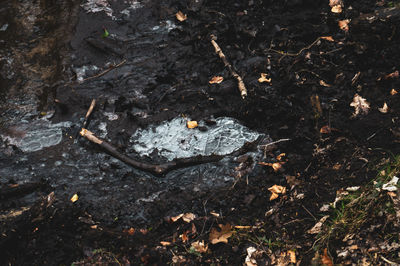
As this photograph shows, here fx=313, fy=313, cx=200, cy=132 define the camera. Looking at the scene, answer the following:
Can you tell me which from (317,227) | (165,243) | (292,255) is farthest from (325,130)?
(165,243)

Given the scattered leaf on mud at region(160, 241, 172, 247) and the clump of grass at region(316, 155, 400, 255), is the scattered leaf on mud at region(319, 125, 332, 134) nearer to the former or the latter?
the clump of grass at region(316, 155, 400, 255)

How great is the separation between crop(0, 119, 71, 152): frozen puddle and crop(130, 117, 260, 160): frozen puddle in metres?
0.90

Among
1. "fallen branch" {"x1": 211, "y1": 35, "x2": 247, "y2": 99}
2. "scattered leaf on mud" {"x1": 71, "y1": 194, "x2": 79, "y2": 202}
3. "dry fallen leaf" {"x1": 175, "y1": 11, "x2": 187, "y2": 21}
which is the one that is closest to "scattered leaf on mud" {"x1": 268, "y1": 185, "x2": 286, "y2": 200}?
"fallen branch" {"x1": 211, "y1": 35, "x2": 247, "y2": 99}

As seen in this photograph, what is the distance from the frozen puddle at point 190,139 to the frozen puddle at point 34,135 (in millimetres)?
896

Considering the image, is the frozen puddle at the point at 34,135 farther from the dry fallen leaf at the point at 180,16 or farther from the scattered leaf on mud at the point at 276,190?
the scattered leaf on mud at the point at 276,190

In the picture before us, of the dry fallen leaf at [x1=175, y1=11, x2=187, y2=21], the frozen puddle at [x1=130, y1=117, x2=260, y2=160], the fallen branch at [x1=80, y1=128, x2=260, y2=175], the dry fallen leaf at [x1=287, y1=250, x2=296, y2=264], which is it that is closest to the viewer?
the dry fallen leaf at [x1=287, y1=250, x2=296, y2=264]

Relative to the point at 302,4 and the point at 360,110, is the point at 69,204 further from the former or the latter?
the point at 302,4

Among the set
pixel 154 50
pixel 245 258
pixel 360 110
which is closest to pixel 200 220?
pixel 245 258

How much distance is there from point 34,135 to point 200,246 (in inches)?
90.8

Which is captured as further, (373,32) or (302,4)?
Result: (302,4)

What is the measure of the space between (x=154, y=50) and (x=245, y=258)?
288cm

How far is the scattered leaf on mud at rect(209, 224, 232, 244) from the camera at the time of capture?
105 inches

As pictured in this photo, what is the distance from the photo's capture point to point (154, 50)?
4.21m

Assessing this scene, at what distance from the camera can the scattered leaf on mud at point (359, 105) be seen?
318cm
